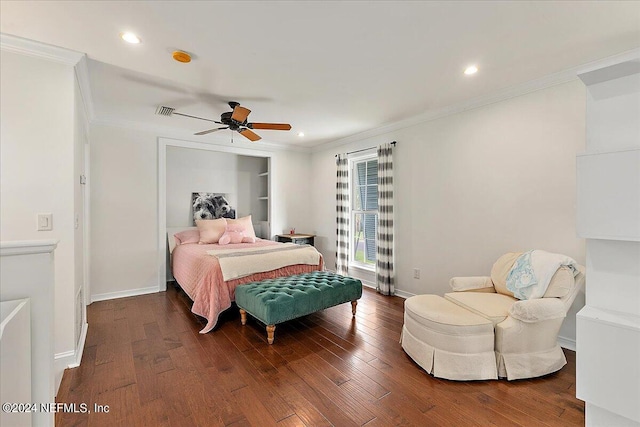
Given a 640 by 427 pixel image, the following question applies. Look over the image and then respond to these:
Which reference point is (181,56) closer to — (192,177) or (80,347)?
(80,347)

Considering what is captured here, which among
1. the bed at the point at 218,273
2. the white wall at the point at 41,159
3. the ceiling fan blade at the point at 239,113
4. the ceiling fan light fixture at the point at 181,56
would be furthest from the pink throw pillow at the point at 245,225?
the ceiling fan light fixture at the point at 181,56

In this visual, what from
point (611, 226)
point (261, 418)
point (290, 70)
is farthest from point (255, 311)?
point (611, 226)

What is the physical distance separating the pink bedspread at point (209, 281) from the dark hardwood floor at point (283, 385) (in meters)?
0.23

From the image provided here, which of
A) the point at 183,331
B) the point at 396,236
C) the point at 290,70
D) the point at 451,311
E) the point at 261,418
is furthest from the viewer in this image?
the point at 396,236

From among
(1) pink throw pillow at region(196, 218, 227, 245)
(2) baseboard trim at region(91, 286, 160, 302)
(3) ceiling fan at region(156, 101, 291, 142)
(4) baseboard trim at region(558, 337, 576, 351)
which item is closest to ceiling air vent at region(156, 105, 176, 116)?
(3) ceiling fan at region(156, 101, 291, 142)

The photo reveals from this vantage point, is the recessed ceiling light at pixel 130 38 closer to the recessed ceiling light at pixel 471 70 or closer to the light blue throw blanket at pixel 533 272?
the recessed ceiling light at pixel 471 70

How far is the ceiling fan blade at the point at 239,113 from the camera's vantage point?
296 centimetres

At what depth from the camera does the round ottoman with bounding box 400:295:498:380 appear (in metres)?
2.06

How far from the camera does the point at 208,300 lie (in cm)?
306

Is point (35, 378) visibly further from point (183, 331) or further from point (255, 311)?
point (183, 331)

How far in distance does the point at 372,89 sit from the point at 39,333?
10.1 feet

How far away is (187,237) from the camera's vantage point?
15.0ft

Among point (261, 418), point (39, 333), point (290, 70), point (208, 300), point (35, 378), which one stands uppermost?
point (290, 70)

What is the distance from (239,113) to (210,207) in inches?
107
